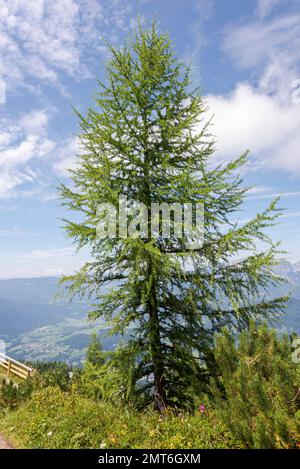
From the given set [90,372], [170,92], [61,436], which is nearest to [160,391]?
Result: [90,372]

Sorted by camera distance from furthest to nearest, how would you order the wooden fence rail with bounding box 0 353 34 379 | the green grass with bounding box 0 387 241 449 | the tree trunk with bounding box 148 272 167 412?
the wooden fence rail with bounding box 0 353 34 379, the tree trunk with bounding box 148 272 167 412, the green grass with bounding box 0 387 241 449

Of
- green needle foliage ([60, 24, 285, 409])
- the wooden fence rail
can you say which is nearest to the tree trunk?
green needle foliage ([60, 24, 285, 409])

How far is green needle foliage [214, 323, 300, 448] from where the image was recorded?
4434mm

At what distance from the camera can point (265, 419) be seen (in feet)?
15.0

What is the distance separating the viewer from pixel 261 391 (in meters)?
4.54

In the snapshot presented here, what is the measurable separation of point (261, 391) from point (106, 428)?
3952 mm

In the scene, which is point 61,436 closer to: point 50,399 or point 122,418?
point 122,418

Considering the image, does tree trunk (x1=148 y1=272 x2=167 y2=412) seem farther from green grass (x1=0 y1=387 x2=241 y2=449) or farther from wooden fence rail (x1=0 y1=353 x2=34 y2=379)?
wooden fence rail (x1=0 y1=353 x2=34 y2=379)

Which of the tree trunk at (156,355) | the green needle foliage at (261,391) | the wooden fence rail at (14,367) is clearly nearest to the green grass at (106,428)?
the tree trunk at (156,355)

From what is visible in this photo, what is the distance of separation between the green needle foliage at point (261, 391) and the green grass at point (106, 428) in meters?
0.77

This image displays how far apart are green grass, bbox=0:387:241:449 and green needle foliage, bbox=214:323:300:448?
0.77m

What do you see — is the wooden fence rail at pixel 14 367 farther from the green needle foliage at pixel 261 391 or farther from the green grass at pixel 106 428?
the green needle foliage at pixel 261 391

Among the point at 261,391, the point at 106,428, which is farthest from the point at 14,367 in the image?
the point at 261,391
